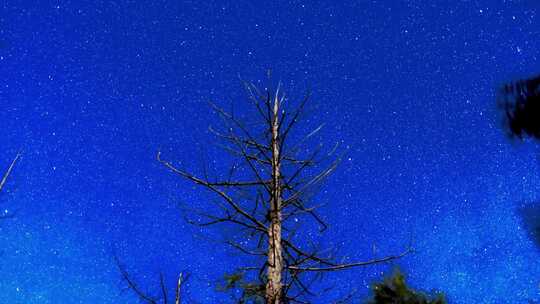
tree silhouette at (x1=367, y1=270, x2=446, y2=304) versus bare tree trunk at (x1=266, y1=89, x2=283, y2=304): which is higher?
tree silhouette at (x1=367, y1=270, x2=446, y2=304)

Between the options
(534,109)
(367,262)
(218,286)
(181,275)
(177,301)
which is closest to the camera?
(177,301)

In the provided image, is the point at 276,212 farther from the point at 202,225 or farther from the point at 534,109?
the point at 534,109

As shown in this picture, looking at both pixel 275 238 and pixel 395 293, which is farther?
pixel 395 293

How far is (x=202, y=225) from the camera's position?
429cm

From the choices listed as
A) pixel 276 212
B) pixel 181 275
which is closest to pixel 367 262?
pixel 276 212

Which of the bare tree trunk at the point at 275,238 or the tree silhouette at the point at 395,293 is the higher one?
the tree silhouette at the point at 395,293

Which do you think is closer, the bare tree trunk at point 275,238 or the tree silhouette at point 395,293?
the bare tree trunk at point 275,238

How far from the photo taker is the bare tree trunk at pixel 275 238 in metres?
3.68

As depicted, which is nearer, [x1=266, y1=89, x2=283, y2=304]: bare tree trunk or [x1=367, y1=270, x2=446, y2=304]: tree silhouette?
[x1=266, y1=89, x2=283, y2=304]: bare tree trunk

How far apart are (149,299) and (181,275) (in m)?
0.40

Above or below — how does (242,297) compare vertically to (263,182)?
below

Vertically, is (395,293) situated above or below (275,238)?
above

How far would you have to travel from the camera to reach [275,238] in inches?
Result: 162

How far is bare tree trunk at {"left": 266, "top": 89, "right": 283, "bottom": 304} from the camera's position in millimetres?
3676
